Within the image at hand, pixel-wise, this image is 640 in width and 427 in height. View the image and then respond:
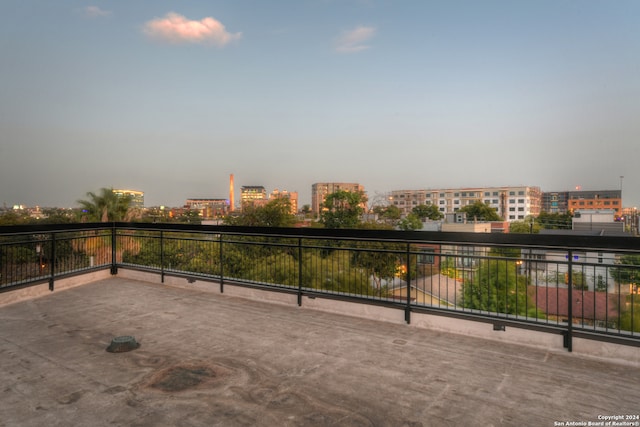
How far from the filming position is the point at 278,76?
4075cm

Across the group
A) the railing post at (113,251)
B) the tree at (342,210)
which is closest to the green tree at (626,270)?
the railing post at (113,251)

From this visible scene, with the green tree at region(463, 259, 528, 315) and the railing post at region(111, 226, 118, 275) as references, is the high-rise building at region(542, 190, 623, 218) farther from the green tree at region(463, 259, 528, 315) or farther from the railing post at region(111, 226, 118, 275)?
the railing post at region(111, 226, 118, 275)

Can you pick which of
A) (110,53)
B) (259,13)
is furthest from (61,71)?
(259,13)

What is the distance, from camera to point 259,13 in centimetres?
2358

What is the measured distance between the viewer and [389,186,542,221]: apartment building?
140m

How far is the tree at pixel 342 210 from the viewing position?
56.5 metres

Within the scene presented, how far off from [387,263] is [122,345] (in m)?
5.47

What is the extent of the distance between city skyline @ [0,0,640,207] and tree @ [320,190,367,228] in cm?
1230

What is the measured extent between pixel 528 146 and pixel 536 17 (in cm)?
12342

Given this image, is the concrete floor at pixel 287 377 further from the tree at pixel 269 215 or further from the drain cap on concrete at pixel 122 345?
the tree at pixel 269 215

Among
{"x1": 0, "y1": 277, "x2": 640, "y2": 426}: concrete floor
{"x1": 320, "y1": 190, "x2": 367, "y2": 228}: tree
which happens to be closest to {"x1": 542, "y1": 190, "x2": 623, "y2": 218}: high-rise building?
{"x1": 320, "y1": 190, "x2": 367, "y2": 228}: tree

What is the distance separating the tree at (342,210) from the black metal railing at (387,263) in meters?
45.8

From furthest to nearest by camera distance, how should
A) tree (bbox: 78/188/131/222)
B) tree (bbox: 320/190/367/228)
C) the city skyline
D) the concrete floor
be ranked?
tree (bbox: 320/190/367/228)
the city skyline
tree (bbox: 78/188/131/222)
the concrete floor

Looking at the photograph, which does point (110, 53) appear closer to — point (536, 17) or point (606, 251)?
point (606, 251)
